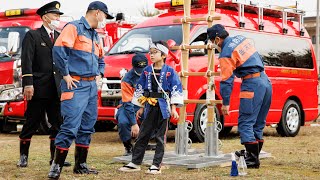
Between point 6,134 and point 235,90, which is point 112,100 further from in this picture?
point 6,134

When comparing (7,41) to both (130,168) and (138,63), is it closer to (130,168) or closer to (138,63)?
(138,63)

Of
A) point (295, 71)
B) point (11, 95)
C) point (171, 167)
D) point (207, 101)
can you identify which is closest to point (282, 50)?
point (295, 71)

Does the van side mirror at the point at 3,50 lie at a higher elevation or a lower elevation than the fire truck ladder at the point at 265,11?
lower

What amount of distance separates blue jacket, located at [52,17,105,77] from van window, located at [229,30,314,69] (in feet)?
19.4

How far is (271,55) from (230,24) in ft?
5.10

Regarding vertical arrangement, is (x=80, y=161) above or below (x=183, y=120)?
below

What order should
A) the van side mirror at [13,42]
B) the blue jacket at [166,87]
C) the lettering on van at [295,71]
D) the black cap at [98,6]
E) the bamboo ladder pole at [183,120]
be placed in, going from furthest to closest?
1. the lettering on van at [295,71]
2. the van side mirror at [13,42]
3. the bamboo ladder pole at [183,120]
4. the blue jacket at [166,87]
5. the black cap at [98,6]

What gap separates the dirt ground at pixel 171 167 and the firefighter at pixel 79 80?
38 centimetres

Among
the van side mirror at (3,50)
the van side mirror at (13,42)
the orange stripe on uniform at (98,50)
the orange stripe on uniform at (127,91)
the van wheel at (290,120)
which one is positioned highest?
the orange stripe on uniform at (98,50)

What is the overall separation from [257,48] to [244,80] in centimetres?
532

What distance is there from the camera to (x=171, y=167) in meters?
9.12

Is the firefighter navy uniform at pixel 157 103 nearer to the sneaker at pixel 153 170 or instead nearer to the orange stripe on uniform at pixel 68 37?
the sneaker at pixel 153 170

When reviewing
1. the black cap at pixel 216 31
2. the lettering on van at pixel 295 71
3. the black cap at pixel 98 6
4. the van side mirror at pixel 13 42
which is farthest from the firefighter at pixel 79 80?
the lettering on van at pixel 295 71

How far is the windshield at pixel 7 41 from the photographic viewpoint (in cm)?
1417
